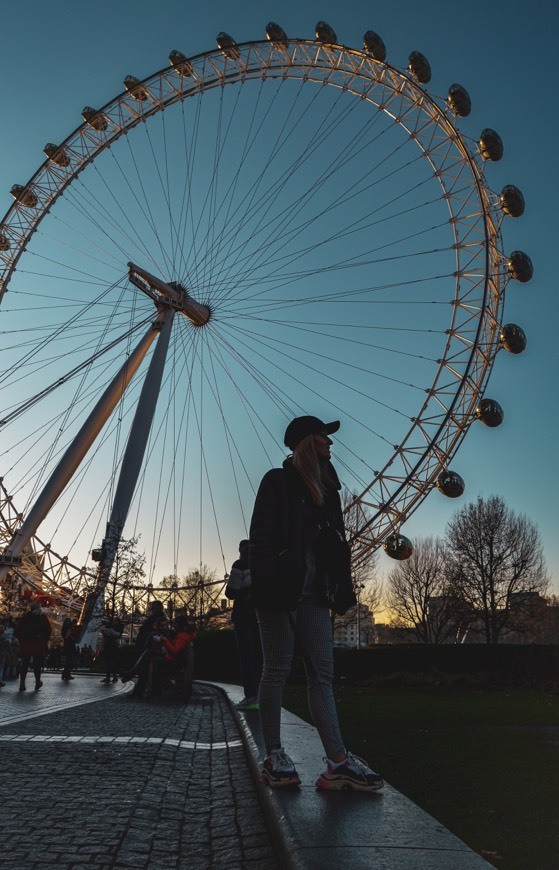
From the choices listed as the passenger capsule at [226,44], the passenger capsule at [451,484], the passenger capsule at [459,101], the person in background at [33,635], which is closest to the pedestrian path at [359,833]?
the person in background at [33,635]

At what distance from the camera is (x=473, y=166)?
1978 centimetres

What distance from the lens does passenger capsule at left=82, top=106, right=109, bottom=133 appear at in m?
26.0

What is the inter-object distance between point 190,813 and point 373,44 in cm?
2218

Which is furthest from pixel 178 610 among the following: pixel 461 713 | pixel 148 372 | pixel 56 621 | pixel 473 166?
pixel 461 713

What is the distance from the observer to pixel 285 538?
354 centimetres

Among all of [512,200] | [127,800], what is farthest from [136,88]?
[127,800]

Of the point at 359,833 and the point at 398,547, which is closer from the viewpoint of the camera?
the point at 359,833

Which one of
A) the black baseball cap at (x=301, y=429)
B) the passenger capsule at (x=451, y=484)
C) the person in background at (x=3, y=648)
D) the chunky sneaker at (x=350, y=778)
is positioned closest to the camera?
the chunky sneaker at (x=350, y=778)

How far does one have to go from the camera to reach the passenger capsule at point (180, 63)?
24.9 meters

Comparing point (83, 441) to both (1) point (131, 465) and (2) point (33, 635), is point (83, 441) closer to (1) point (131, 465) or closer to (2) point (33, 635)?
(1) point (131, 465)

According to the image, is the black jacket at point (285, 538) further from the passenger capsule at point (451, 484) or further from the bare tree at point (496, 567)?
the bare tree at point (496, 567)

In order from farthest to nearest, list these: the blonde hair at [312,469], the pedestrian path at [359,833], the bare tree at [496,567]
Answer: the bare tree at [496,567] < the blonde hair at [312,469] < the pedestrian path at [359,833]

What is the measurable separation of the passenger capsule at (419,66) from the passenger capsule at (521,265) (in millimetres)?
6235

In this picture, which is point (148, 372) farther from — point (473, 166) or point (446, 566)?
point (446, 566)
